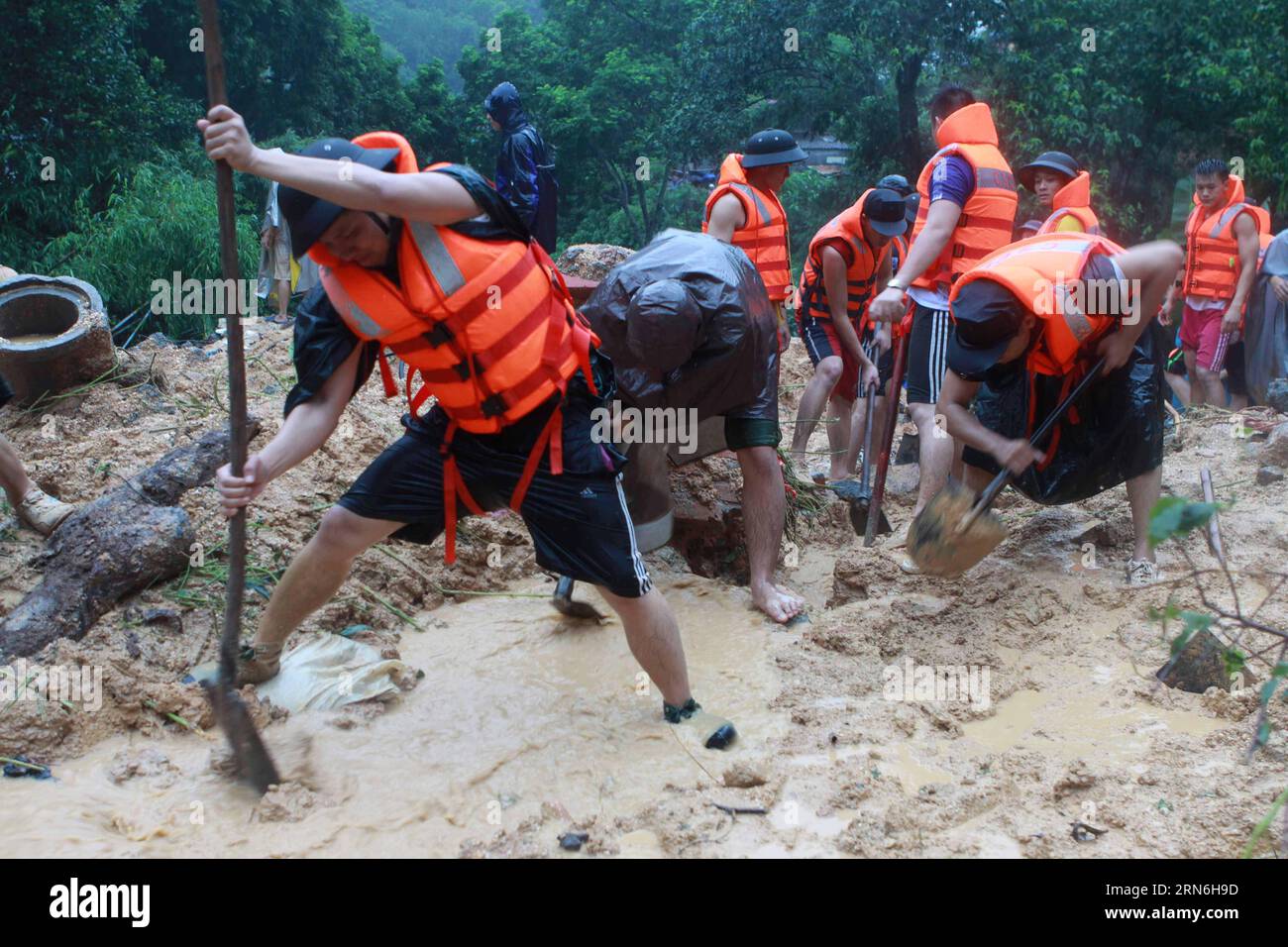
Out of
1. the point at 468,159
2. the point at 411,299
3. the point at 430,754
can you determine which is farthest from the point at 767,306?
the point at 468,159

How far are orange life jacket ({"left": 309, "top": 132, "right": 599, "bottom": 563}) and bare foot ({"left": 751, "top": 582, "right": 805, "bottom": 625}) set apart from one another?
1.37m

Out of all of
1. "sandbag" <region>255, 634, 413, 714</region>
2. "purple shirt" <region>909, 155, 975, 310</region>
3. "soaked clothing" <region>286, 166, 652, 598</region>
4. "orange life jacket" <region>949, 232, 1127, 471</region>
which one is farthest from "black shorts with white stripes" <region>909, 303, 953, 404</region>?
"sandbag" <region>255, 634, 413, 714</region>

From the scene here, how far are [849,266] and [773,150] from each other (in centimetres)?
74

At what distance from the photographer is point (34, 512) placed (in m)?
4.34

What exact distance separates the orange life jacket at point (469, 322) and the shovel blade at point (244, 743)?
0.66 metres

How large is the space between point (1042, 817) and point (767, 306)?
→ 6.63 ft

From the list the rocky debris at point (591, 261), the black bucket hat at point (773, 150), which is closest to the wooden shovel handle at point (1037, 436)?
the black bucket hat at point (773, 150)

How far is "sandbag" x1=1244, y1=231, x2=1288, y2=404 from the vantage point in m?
7.52

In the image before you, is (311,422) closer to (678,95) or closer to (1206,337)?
(1206,337)

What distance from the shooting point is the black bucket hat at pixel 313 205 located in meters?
2.54

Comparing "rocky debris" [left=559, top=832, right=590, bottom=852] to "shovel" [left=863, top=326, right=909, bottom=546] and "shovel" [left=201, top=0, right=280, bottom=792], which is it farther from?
"shovel" [left=863, top=326, right=909, bottom=546]

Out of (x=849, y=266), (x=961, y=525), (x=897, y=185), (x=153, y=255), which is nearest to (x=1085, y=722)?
(x=961, y=525)

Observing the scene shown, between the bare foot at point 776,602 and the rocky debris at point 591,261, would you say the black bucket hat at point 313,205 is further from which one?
the rocky debris at point 591,261

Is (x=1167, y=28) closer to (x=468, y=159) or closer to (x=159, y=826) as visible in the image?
(x=468, y=159)
